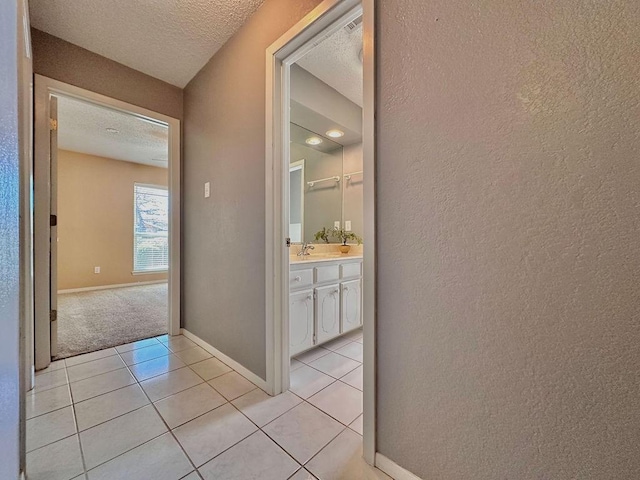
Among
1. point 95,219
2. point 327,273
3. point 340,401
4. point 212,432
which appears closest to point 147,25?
point 327,273

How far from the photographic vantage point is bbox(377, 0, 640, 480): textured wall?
25.4 inches

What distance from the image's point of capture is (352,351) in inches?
88.7

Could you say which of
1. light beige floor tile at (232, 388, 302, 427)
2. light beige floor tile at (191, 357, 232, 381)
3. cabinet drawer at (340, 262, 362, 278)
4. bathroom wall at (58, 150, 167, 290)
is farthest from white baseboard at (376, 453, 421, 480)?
bathroom wall at (58, 150, 167, 290)

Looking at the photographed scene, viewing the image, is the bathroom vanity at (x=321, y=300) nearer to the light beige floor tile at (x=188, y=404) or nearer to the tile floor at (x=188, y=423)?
the tile floor at (x=188, y=423)

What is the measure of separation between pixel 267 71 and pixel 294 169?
137 centimetres

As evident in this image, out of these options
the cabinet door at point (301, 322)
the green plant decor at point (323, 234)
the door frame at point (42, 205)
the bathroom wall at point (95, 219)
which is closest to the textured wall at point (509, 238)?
the cabinet door at point (301, 322)

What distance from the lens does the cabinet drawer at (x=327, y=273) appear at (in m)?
2.10

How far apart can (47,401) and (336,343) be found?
192 cm

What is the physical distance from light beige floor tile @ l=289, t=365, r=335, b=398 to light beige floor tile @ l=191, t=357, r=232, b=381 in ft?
1.65

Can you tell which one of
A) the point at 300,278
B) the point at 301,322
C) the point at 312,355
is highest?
the point at 300,278

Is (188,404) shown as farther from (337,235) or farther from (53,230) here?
(337,235)

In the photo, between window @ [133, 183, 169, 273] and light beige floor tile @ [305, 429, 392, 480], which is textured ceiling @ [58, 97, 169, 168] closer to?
window @ [133, 183, 169, 273]

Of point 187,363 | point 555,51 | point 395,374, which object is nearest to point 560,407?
point 395,374

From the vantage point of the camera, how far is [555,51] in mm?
714
